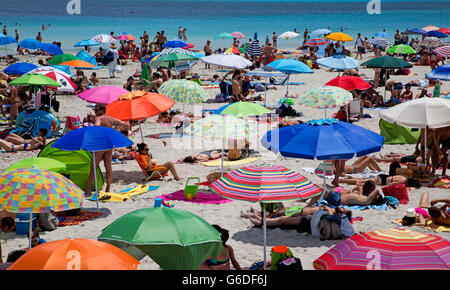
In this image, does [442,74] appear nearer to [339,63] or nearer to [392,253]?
[339,63]

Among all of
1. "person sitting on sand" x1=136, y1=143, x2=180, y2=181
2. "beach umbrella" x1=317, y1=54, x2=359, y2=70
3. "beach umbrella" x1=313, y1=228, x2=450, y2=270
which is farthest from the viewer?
"beach umbrella" x1=317, y1=54, x2=359, y2=70

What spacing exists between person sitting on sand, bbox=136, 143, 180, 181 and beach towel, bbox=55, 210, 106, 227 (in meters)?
1.86

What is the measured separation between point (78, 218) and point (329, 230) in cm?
377

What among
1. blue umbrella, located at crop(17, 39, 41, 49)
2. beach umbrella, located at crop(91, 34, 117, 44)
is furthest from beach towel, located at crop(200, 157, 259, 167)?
beach umbrella, located at crop(91, 34, 117, 44)

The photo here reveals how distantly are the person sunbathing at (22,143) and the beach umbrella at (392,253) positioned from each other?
9596mm

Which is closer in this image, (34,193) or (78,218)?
(34,193)

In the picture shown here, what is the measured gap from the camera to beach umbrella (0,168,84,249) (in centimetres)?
620

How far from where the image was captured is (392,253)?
4648 millimetres

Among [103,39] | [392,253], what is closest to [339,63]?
[392,253]

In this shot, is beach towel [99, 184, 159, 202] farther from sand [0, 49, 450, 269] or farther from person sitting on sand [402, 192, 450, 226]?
person sitting on sand [402, 192, 450, 226]

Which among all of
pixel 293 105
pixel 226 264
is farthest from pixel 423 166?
pixel 293 105

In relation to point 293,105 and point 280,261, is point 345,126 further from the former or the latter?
point 293,105

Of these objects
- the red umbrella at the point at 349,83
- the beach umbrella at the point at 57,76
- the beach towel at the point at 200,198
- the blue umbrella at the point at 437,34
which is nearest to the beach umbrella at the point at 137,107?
the beach towel at the point at 200,198

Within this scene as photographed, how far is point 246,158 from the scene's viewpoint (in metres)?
12.5
